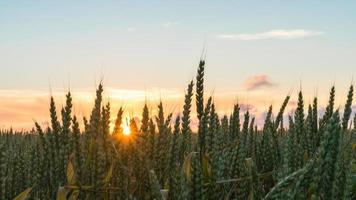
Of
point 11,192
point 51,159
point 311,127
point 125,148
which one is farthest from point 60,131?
point 311,127

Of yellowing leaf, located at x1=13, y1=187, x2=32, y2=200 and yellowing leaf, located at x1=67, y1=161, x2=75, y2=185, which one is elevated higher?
yellowing leaf, located at x1=67, y1=161, x2=75, y2=185

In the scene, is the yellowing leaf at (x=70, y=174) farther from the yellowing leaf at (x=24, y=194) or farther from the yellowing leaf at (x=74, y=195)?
the yellowing leaf at (x=24, y=194)

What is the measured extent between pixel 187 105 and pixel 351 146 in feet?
5.04

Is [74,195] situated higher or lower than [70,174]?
lower

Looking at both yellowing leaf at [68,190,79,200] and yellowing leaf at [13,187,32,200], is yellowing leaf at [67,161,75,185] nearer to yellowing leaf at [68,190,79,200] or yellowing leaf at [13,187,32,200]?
yellowing leaf at [68,190,79,200]

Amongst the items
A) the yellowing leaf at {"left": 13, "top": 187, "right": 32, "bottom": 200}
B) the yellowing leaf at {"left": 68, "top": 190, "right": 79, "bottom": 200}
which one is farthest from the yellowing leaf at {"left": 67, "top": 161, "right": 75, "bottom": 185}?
the yellowing leaf at {"left": 13, "top": 187, "right": 32, "bottom": 200}

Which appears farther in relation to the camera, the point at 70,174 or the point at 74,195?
the point at 70,174

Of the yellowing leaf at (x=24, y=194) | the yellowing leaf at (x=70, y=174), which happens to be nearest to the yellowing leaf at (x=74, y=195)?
the yellowing leaf at (x=70, y=174)

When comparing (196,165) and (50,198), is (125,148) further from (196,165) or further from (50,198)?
(196,165)

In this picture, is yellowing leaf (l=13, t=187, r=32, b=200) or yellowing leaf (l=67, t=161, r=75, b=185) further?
yellowing leaf (l=67, t=161, r=75, b=185)

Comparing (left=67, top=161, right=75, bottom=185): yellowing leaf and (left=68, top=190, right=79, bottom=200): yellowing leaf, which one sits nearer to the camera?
(left=68, top=190, right=79, bottom=200): yellowing leaf

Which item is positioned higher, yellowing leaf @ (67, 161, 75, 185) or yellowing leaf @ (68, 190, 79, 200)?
yellowing leaf @ (67, 161, 75, 185)

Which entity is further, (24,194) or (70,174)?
(70,174)

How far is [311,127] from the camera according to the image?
3773mm
